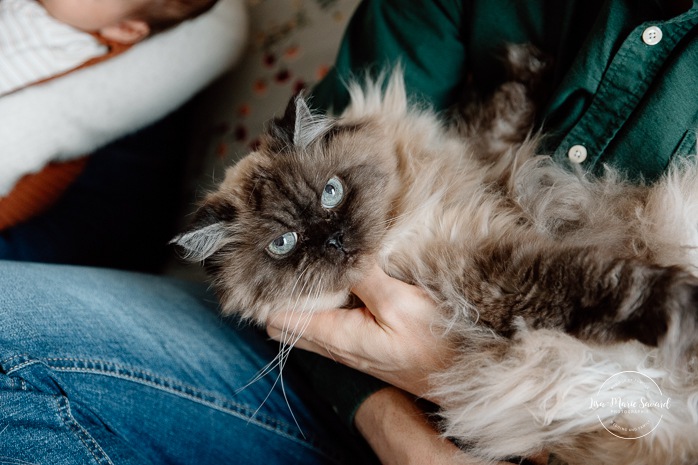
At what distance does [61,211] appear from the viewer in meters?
1.83

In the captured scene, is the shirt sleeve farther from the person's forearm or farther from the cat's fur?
the person's forearm

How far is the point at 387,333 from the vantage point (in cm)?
109

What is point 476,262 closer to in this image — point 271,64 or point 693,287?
point 693,287

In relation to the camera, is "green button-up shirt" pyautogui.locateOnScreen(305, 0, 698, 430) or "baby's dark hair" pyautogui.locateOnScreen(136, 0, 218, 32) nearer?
"green button-up shirt" pyautogui.locateOnScreen(305, 0, 698, 430)

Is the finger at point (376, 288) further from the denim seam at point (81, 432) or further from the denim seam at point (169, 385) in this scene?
the denim seam at point (81, 432)

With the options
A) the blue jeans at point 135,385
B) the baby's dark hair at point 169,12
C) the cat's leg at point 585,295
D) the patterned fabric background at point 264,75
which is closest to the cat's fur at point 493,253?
the cat's leg at point 585,295

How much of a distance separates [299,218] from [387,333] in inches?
12.5

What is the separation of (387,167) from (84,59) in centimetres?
119

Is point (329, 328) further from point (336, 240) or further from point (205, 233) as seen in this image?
point (205, 233)

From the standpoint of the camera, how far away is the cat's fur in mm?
849

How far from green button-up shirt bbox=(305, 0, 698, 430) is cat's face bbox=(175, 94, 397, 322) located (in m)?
0.32

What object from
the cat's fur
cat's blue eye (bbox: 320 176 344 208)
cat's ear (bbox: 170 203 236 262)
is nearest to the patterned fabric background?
the cat's fur
